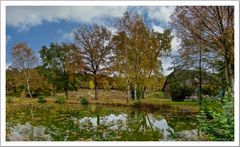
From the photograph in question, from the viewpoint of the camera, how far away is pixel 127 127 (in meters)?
6.63

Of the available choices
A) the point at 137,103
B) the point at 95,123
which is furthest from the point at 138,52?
the point at 95,123

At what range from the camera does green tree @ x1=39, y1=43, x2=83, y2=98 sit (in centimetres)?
811

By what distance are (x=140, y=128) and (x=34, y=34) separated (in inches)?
99.1

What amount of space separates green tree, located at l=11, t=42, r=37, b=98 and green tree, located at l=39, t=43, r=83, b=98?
0.82ft

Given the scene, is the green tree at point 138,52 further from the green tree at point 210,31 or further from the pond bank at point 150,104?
the green tree at point 210,31

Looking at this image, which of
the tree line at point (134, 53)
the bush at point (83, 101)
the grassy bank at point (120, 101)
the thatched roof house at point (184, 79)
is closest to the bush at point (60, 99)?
the grassy bank at point (120, 101)

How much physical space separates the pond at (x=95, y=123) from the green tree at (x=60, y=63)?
1.92 ft

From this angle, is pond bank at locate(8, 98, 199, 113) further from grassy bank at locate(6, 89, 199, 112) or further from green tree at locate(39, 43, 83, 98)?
green tree at locate(39, 43, 83, 98)

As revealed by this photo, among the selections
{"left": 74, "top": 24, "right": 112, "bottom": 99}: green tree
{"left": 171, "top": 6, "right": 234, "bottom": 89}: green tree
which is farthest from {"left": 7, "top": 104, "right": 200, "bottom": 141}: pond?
{"left": 171, "top": 6, "right": 234, "bottom": 89}: green tree

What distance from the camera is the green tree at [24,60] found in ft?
23.5

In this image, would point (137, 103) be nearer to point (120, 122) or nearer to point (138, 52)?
point (138, 52)

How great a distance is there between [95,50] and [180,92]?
7.54ft

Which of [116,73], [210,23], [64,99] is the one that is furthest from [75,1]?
[116,73]

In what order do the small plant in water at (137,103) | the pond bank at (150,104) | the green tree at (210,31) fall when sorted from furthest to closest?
the small plant in water at (137,103)
the pond bank at (150,104)
the green tree at (210,31)
